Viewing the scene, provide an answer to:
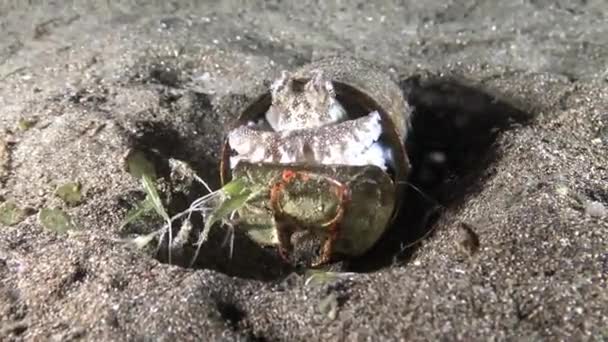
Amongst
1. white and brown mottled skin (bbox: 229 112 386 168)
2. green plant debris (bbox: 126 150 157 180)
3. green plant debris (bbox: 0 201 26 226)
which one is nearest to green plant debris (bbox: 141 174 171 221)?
green plant debris (bbox: 126 150 157 180)

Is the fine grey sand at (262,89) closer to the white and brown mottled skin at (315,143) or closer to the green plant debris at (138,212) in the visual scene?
the green plant debris at (138,212)

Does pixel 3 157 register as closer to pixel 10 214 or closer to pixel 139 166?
pixel 10 214

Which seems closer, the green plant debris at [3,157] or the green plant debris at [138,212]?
the green plant debris at [138,212]

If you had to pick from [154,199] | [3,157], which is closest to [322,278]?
[154,199]

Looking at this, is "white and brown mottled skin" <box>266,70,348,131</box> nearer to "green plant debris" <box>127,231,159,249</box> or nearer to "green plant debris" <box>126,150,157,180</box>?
"green plant debris" <box>126,150,157,180</box>

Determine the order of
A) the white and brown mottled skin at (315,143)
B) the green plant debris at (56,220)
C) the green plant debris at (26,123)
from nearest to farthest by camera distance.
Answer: the green plant debris at (56,220), the white and brown mottled skin at (315,143), the green plant debris at (26,123)

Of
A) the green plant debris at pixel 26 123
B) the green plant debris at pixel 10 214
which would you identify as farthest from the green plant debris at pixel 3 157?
the green plant debris at pixel 10 214
